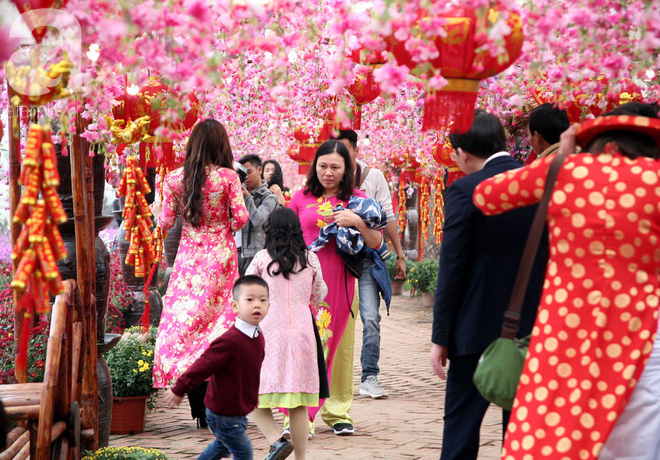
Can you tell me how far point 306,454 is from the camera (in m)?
5.66

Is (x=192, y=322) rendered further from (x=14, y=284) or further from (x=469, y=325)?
(x=14, y=284)

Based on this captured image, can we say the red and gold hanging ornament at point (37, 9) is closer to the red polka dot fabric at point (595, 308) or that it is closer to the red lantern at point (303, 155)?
the red polka dot fabric at point (595, 308)

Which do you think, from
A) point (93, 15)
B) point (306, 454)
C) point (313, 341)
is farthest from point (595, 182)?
point (306, 454)

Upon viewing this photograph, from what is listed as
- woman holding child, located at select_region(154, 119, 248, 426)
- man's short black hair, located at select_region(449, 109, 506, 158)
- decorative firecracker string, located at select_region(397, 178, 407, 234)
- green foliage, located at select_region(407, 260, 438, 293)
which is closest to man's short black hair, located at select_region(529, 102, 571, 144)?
man's short black hair, located at select_region(449, 109, 506, 158)

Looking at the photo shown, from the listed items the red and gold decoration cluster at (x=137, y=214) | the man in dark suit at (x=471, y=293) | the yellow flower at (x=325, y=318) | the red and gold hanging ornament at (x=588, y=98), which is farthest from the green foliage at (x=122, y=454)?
the red and gold hanging ornament at (x=588, y=98)

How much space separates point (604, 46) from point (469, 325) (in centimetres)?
126

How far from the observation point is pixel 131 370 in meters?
6.20

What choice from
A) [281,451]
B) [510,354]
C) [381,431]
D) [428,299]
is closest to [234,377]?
[281,451]

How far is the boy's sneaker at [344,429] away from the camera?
621 cm

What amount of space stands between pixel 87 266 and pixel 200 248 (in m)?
1.79

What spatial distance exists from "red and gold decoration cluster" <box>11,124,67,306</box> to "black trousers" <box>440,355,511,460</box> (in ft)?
6.01

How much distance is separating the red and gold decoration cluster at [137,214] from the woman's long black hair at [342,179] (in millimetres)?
1283

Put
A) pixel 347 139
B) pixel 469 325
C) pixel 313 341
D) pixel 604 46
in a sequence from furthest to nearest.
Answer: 1. pixel 347 139
2. pixel 313 341
3. pixel 469 325
4. pixel 604 46

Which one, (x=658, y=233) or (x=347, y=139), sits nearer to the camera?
(x=658, y=233)
